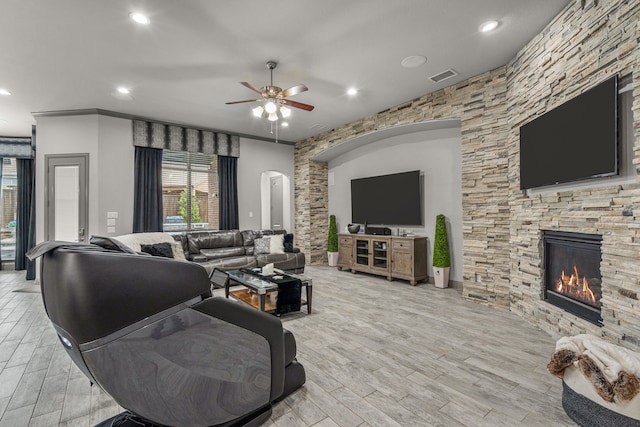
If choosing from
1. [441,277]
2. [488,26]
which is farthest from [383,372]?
[488,26]

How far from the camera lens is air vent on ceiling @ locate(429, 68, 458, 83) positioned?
394 cm

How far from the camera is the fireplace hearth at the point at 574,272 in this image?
2.50m

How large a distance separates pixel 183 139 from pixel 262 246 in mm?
2671

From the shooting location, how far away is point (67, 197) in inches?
203

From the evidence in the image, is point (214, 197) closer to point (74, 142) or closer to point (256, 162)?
point (256, 162)

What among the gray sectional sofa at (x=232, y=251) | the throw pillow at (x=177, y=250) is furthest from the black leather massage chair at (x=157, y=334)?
the throw pillow at (x=177, y=250)

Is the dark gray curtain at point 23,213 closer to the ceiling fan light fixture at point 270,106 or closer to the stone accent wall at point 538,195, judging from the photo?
the ceiling fan light fixture at point 270,106

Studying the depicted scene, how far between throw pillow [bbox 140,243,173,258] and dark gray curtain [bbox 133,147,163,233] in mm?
981

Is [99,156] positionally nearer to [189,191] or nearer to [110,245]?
[189,191]

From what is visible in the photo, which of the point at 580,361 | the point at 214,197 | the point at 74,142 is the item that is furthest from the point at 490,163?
the point at 74,142

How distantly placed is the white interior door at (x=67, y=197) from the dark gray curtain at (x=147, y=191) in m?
0.74

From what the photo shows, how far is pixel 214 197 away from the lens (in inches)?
261

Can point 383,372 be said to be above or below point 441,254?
below

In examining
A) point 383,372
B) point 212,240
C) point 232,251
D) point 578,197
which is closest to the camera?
point 383,372
